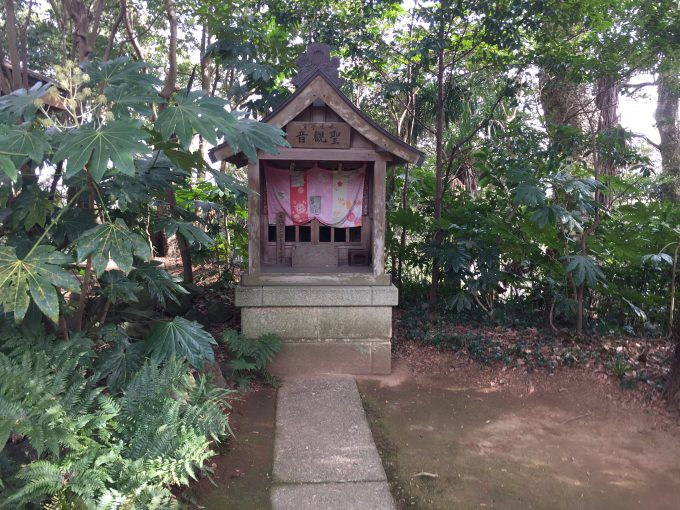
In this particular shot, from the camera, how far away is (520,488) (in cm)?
357

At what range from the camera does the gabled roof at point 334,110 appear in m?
5.38

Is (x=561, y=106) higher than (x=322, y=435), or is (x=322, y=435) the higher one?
(x=561, y=106)

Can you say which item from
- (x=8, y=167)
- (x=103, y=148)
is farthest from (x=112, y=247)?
(x=8, y=167)

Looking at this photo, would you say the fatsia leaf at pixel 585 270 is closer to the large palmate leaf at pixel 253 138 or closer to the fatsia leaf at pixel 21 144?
the large palmate leaf at pixel 253 138

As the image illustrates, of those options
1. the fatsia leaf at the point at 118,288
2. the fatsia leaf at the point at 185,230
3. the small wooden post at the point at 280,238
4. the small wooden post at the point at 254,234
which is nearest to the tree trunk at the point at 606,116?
the small wooden post at the point at 280,238

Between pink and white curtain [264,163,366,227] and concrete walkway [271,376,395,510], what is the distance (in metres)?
2.02

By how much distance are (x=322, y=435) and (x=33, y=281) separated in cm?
251

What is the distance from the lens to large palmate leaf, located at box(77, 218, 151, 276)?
9.82 feet

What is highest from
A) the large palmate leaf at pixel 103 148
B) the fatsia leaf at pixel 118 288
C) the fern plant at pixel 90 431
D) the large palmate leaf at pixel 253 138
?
the large palmate leaf at pixel 253 138

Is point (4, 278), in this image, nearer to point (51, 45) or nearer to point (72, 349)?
point (72, 349)

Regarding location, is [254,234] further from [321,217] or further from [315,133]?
[315,133]

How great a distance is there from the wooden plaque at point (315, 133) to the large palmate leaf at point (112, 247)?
9.03 feet

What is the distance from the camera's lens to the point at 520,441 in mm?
4301

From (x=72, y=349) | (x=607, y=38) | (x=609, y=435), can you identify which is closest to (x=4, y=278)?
(x=72, y=349)
